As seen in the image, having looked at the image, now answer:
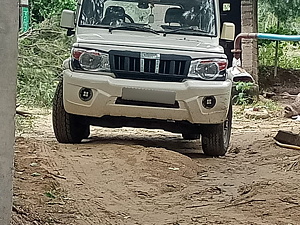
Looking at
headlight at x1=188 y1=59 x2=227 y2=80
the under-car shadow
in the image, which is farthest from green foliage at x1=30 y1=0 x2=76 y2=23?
headlight at x1=188 y1=59 x2=227 y2=80

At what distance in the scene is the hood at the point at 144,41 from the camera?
20.8 ft

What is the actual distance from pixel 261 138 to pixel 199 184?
349cm

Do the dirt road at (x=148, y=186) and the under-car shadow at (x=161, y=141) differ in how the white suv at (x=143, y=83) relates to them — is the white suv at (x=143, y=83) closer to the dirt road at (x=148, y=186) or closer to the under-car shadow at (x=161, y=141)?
the dirt road at (x=148, y=186)

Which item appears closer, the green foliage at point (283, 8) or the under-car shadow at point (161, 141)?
the under-car shadow at point (161, 141)

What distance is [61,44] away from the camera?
41.1 feet

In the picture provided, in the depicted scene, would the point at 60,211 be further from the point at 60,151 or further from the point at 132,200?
the point at 60,151

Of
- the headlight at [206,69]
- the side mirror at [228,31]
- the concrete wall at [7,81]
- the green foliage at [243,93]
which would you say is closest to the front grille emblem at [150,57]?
the headlight at [206,69]

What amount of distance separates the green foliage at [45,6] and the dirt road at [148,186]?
962cm

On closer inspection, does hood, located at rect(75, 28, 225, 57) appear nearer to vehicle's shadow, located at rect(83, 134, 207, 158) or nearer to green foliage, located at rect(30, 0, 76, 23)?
vehicle's shadow, located at rect(83, 134, 207, 158)

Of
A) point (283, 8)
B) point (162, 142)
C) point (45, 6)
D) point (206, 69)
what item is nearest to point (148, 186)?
point (206, 69)

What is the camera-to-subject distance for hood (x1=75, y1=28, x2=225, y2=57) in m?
6.34

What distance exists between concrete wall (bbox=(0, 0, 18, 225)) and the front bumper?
3.56m

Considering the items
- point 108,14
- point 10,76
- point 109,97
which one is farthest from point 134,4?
point 10,76

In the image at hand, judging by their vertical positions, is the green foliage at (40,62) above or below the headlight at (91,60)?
below
